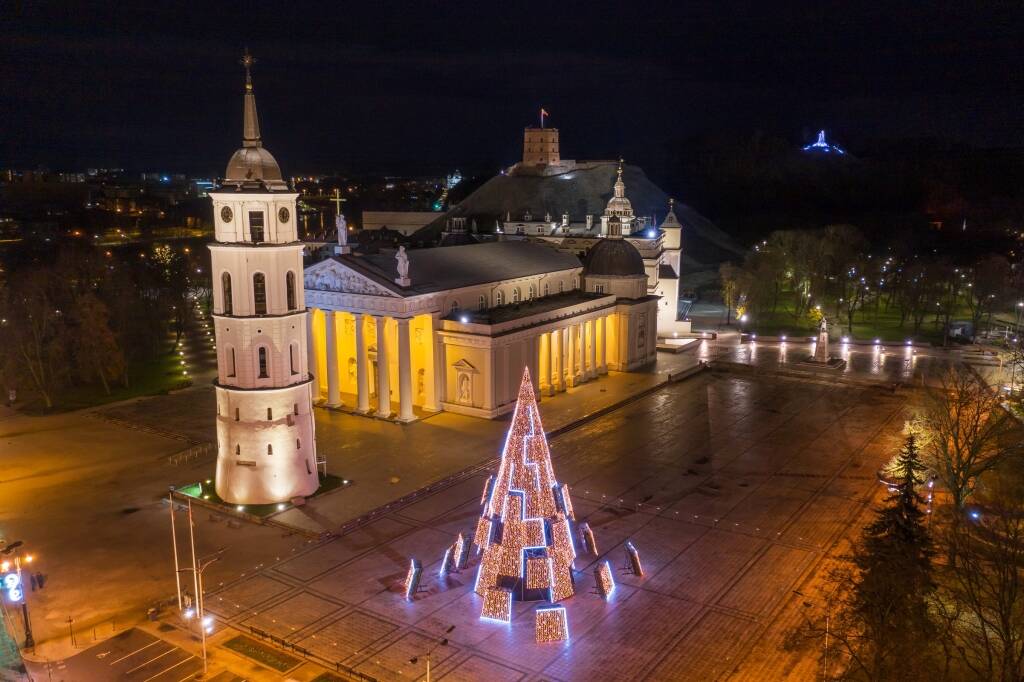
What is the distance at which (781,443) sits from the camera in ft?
136

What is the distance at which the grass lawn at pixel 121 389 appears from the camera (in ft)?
158

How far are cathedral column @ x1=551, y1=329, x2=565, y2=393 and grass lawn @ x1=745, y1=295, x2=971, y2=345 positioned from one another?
2729cm

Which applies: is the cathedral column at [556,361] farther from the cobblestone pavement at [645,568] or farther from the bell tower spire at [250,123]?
the bell tower spire at [250,123]

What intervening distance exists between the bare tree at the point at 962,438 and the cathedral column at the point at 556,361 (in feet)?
73.5

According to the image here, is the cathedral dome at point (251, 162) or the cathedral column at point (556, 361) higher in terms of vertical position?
the cathedral dome at point (251, 162)

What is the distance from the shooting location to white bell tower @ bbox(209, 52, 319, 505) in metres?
31.2

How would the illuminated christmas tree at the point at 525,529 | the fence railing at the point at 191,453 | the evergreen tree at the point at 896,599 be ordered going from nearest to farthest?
the evergreen tree at the point at 896,599, the illuminated christmas tree at the point at 525,529, the fence railing at the point at 191,453

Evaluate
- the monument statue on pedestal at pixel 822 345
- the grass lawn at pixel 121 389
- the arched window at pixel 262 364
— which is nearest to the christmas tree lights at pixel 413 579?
the arched window at pixel 262 364

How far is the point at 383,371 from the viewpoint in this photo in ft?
148

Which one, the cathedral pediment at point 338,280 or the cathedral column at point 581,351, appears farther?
the cathedral column at point 581,351

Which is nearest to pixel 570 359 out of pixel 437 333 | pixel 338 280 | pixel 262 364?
pixel 437 333

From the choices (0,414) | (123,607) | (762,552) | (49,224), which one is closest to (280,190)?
(123,607)

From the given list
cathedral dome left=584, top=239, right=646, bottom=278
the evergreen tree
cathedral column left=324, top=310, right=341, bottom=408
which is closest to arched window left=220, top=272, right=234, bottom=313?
cathedral column left=324, top=310, right=341, bottom=408

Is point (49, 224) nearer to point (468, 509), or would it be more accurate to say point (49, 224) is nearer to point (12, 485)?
point (12, 485)
